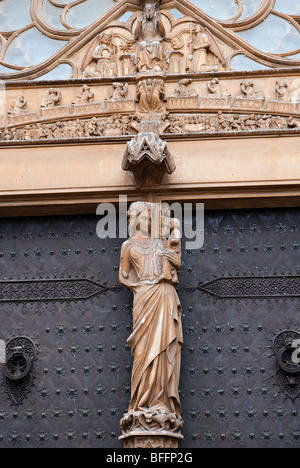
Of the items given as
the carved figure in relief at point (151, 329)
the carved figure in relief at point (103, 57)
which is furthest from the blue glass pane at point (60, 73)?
the carved figure in relief at point (151, 329)

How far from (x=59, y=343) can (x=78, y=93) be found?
234cm

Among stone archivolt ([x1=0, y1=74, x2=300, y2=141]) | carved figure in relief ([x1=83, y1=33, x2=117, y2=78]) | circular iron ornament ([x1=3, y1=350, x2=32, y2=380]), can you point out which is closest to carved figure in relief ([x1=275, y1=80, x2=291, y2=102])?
stone archivolt ([x1=0, y1=74, x2=300, y2=141])

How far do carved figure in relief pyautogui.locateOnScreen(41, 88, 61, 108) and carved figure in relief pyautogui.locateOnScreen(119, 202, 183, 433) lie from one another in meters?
1.46

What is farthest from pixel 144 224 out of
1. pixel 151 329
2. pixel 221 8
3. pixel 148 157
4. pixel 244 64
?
pixel 221 8

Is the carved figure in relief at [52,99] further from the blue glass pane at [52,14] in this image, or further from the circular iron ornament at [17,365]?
the circular iron ornament at [17,365]

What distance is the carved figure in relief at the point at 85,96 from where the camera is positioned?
32.3 feet

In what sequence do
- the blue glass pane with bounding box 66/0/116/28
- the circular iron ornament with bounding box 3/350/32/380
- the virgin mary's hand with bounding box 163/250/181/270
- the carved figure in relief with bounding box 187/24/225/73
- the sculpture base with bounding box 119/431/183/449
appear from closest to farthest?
the sculpture base with bounding box 119/431/183/449 < the virgin mary's hand with bounding box 163/250/181/270 < the circular iron ornament with bounding box 3/350/32/380 < the carved figure in relief with bounding box 187/24/225/73 < the blue glass pane with bounding box 66/0/116/28

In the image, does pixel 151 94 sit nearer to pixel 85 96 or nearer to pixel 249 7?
pixel 85 96

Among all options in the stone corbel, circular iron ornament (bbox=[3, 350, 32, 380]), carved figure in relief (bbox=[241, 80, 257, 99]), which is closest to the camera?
the stone corbel

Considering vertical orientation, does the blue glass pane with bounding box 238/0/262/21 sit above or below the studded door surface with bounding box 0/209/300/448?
above

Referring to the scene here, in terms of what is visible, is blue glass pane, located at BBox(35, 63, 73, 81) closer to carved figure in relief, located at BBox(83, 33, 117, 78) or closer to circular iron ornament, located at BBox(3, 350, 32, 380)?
carved figure in relief, located at BBox(83, 33, 117, 78)

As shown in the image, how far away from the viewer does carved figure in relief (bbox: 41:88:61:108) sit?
32.4 feet

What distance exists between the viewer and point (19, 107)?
32.6 feet

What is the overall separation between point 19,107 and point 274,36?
250cm
